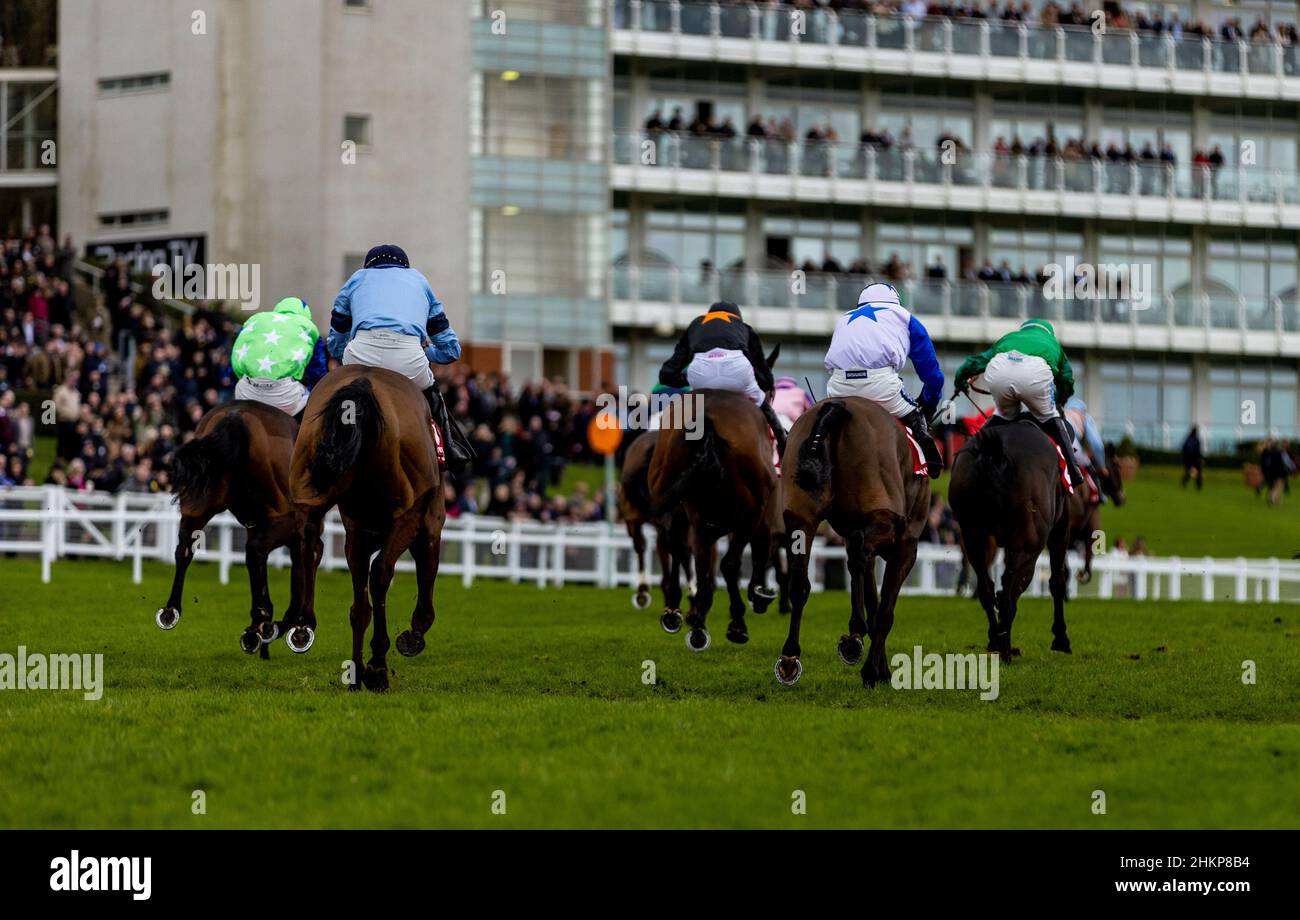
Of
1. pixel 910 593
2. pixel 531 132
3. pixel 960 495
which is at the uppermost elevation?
pixel 531 132

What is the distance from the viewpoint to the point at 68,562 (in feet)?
83.0

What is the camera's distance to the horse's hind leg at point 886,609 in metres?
12.7

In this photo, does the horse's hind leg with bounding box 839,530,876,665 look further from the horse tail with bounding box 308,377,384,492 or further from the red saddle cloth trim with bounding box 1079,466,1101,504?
the red saddle cloth trim with bounding box 1079,466,1101,504

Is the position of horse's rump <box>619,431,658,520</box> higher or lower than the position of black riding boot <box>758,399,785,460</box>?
lower

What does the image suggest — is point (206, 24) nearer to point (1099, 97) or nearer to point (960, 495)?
point (1099, 97)

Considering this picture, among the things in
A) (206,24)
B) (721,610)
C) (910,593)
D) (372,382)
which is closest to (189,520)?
(372,382)

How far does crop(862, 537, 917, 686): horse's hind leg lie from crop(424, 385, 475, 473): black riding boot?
2.74m

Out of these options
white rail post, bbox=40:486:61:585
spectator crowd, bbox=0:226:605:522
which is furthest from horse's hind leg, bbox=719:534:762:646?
spectator crowd, bbox=0:226:605:522

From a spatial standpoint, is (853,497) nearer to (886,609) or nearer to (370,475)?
(886,609)

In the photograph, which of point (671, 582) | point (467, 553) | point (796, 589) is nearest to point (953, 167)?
point (467, 553)

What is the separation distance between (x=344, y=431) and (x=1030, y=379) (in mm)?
5415

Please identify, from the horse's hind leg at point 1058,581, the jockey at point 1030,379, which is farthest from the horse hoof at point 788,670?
the horse's hind leg at point 1058,581

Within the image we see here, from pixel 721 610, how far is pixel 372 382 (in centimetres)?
991

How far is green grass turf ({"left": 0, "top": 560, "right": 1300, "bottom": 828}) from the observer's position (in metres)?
8.38
